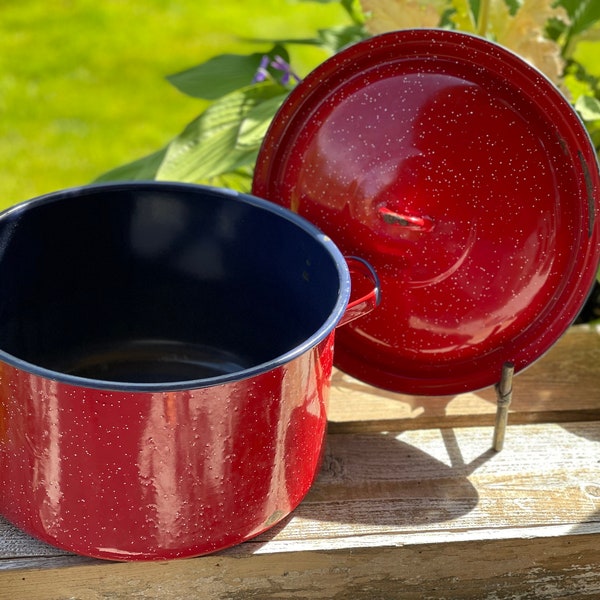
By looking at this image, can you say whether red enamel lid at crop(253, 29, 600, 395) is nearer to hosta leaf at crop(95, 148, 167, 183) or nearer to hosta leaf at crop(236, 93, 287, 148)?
hosta leaf at crop(236, 93, 287, 148)

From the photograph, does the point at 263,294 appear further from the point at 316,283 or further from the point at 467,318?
the point at 467,318

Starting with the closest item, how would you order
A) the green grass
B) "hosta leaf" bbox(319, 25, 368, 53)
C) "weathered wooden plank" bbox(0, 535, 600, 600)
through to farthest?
"weathered wooden plank" bbox(0, 535, 600, 600)
"hosta leaf" bbox(319, 25, 368, 53)
the green grass

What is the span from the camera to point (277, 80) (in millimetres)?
1474

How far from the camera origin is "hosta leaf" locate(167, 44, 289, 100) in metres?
1.41

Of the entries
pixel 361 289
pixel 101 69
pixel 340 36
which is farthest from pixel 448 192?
pixel 101 69

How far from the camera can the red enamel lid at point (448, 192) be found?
0.95m

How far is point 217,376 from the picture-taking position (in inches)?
36.1

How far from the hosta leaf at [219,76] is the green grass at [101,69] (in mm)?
729

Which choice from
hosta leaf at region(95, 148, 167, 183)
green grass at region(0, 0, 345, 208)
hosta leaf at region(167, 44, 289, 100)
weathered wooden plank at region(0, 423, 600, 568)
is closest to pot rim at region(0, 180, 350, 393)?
weathered wooden plank at region(0, 423, 600, 568)

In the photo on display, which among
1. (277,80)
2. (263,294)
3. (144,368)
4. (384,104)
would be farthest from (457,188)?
(277,80)

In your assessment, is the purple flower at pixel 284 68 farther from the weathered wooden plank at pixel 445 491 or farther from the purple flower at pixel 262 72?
the weathered wooden plank at pixel 445 491

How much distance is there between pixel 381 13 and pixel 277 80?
32 centimetres

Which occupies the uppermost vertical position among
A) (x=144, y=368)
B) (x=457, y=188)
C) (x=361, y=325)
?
(x=457, y=188)

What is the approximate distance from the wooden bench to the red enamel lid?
69mm
